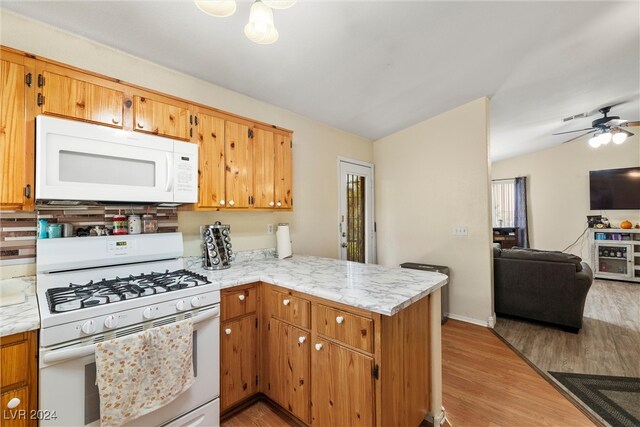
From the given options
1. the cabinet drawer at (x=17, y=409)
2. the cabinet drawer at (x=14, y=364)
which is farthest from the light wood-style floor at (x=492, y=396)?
the cabinet drawer at (x=14, y=364)

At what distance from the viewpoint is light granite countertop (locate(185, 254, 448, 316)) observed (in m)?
1.34

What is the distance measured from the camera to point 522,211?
6.29 metres

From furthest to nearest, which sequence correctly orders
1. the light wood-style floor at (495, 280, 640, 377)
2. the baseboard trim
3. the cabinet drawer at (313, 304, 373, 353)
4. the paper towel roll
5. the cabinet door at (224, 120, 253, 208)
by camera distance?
the baseboard trim → the paper towel roll → the light wood-style floor at (495, 280, 640, 377) → the cabinet door at (224, 120, 253, 208) → the cabinet drawer at (313, 304, 373, 353)

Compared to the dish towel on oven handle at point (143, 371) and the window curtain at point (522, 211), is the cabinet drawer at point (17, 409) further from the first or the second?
the window curtain at point (522, 211)

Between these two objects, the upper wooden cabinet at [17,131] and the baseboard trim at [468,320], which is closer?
the upper wooden cabinet at [17,131]

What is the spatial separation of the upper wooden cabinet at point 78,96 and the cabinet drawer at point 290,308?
150 centimetres

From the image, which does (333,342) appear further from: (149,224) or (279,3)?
(279,3)

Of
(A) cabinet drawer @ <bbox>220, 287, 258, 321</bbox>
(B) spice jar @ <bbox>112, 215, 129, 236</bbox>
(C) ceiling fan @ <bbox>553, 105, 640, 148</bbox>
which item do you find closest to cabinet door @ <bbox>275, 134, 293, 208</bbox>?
(A) cabinet drawer @ <bbox>220, 287, 258, 321</bbox>

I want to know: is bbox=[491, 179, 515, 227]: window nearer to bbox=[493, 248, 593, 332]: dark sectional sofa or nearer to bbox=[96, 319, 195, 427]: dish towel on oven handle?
bbox=[493, 248, 593, 332]: dark sectional sofa

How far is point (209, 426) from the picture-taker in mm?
1610

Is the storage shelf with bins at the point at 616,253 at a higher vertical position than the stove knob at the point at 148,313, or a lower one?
lower

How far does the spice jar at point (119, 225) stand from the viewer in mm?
1813

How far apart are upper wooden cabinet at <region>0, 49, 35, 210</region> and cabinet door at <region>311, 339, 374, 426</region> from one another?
1.77 m

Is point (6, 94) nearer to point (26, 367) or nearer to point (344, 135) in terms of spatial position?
point (26, 367)
